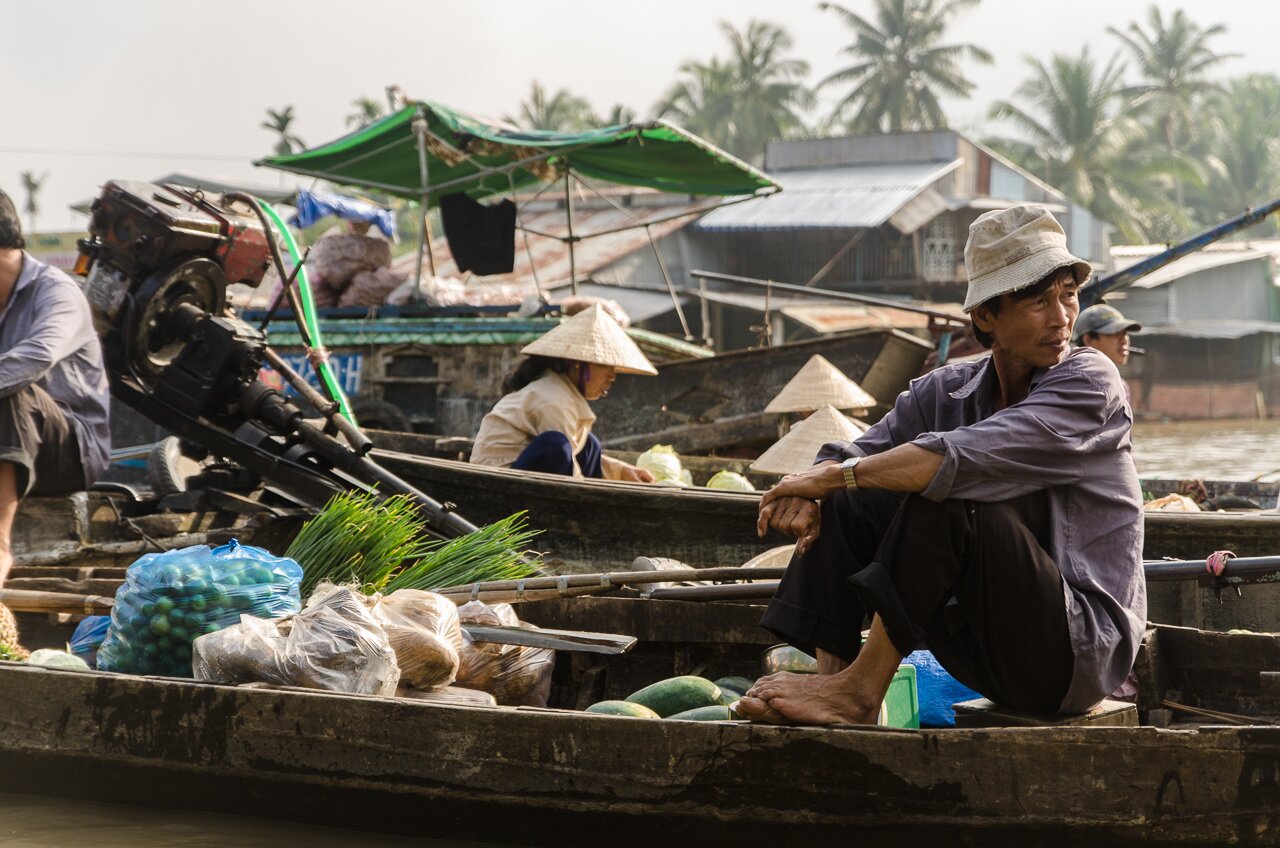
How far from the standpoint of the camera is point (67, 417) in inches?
185

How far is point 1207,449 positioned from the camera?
17641mm

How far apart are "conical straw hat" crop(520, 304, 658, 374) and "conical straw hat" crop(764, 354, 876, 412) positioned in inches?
50.8

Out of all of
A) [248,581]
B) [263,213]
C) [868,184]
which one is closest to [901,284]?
[868,184]

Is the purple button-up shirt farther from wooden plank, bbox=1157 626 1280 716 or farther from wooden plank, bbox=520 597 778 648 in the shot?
wooden plank, bbox=520 597 778 648

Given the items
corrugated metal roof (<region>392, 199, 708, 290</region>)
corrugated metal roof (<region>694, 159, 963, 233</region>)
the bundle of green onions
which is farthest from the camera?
corrugated metal roof (<region>694, 159, 963, 233</region>)

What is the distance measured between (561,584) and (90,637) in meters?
1.34

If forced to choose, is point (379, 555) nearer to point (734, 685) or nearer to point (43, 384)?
point (734, 685)

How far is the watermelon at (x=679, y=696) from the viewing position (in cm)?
314

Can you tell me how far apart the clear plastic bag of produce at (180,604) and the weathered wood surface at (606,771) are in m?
0.19

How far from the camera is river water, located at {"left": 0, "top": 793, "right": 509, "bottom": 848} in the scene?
2.90 metres

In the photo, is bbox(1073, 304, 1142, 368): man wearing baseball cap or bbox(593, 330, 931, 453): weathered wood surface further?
bbox(593, 330, 931, 453): weathered wood surface

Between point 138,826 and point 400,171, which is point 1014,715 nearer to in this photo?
point 138,826

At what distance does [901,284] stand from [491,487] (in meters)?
16.5

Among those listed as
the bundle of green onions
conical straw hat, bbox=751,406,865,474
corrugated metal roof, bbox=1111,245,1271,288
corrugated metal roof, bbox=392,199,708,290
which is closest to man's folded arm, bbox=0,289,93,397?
the bundle of green onions
